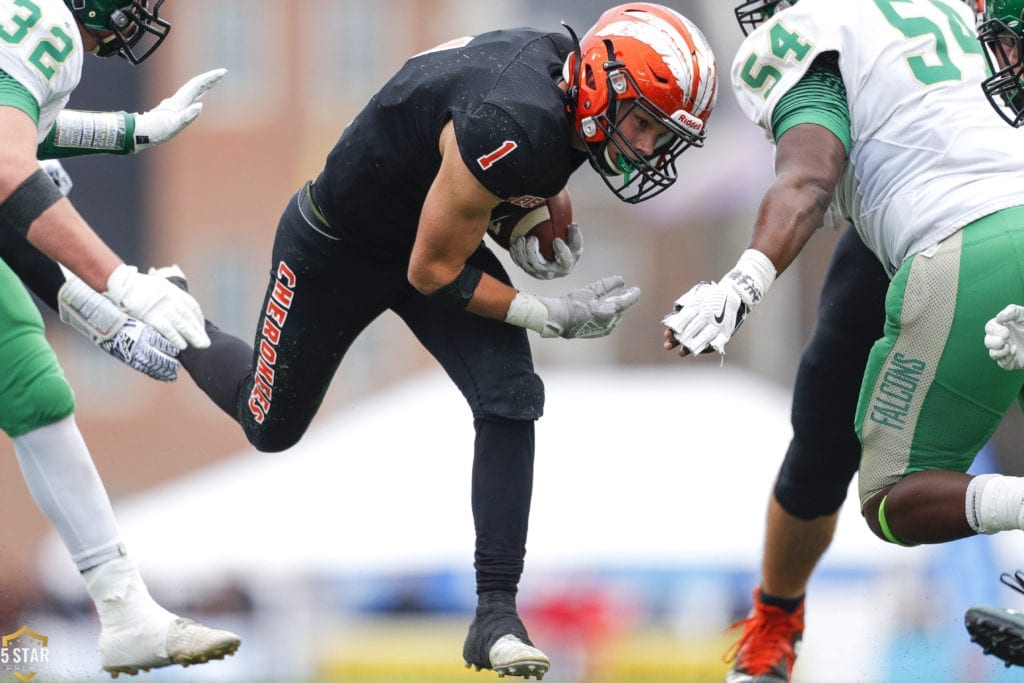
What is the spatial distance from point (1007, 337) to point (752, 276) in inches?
22.2

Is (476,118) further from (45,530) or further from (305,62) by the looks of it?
(305,62)

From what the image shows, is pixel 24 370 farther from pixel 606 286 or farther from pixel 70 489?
pixel 606 286

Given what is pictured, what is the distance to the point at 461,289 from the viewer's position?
3672 mm

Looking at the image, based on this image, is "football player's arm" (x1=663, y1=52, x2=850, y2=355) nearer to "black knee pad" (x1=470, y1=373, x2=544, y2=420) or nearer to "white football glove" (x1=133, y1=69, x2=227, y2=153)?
"black knee pad" (x1=470, y1=373, x2=544, y2=420)

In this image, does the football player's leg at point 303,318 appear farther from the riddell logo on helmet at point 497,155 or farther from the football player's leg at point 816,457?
the football player's leg at point 816,457

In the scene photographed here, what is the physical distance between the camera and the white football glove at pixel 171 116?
14.2 ft

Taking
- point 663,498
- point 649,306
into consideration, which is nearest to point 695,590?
point 663,498

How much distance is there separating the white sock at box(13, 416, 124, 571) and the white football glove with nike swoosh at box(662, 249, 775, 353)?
169 cm

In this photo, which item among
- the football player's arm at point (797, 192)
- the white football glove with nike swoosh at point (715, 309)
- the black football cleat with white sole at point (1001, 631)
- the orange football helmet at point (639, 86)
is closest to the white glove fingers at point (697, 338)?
the white football glove with nike swoosh at point (715, 309)

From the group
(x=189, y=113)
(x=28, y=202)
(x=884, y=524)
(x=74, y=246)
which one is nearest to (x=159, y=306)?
(x=74, y=246)

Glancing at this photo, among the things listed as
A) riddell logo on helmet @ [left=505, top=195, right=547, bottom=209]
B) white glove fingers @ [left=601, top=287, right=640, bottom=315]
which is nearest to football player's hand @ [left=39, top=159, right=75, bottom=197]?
riddell logo on helmet @ [left=505, top=195, right=547, bottom=209]

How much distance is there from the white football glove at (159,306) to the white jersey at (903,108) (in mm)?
1447

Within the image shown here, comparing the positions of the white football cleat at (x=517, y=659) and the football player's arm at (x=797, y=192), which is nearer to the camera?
the football player's arm at (x=797, y=192)

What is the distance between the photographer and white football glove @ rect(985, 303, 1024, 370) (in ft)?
10.7
